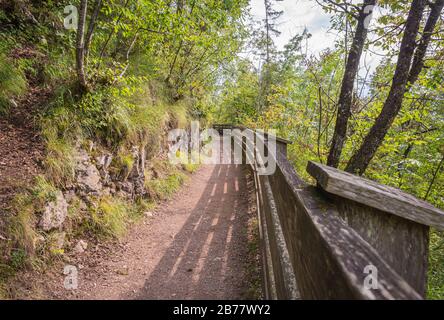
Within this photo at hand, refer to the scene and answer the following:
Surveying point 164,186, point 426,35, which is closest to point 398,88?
point 426,35

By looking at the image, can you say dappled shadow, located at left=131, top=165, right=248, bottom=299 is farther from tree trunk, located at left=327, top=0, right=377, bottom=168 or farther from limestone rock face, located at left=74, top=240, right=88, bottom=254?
tree trunk, located at left=327, top=0, right=377, bottom=168

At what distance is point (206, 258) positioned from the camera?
4305 millimetres

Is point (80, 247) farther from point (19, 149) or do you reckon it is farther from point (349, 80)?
point (349, 80)

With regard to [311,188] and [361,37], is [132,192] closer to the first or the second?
[311,188]

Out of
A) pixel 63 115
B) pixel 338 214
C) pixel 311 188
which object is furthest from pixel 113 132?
pixel 338 214

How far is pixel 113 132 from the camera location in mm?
5406

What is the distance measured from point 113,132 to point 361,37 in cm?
516

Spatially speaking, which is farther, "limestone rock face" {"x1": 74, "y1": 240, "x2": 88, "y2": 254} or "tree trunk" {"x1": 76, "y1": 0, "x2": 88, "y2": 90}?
"tree trunk" {"x1": 76, "y1": 0, "x2": 88, "y2": 90}

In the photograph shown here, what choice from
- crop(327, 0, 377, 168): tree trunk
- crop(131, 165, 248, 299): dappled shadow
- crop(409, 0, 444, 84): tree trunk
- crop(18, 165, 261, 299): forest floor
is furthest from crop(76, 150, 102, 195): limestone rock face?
crop(409, 0, 444, 84): tree trunk

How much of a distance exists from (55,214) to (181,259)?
84.1 inches

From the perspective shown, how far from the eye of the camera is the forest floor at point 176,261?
3475 millimetres

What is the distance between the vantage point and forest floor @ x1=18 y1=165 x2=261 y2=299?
3.47 m

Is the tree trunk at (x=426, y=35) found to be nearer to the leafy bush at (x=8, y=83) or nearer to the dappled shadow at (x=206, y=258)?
the dappled shadow at (x=206, y=258)

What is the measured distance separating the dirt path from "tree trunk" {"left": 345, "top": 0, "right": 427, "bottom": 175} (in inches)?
102
